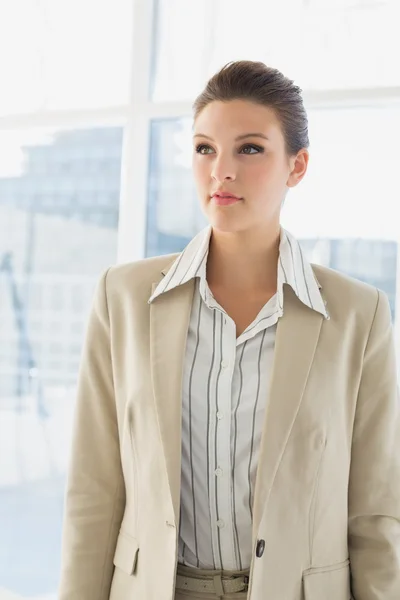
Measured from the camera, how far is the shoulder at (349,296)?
1604 millimetres

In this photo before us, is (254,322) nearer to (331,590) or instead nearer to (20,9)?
(331,590)

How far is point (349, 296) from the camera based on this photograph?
1.62 meters

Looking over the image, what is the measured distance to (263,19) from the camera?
8.64 feet

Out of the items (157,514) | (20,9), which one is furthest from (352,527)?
(20,9)

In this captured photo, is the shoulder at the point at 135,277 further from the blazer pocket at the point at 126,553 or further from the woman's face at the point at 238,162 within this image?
the blazer pocket at the point at 126,553

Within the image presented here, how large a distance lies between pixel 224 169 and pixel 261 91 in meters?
0.20

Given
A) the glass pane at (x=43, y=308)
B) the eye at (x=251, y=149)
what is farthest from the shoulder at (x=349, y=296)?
the glass pane at (x=43, y=308)

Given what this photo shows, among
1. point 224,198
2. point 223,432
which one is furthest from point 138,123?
point 223,432

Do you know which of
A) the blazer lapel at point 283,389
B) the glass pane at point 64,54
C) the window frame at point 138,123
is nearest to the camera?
the blazer lapel at point 283,389

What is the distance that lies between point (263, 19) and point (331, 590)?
1.97 meters

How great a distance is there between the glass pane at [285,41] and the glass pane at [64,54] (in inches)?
8.0

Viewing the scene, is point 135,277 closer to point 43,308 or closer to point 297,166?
point 297,166

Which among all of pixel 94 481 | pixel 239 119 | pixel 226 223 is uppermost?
pixel 239 119

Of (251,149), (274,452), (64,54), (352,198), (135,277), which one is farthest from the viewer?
(64,54)
